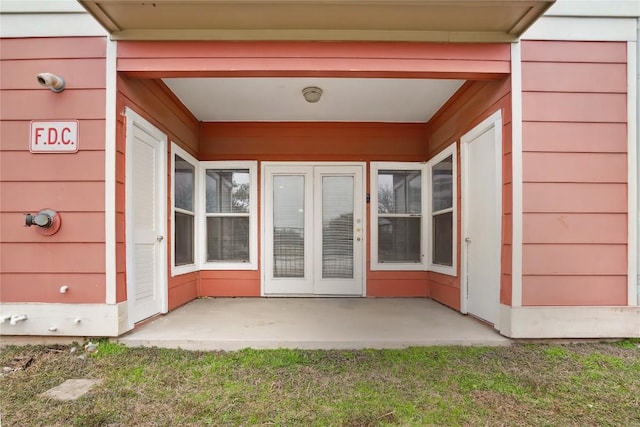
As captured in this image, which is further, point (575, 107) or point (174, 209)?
point (174, 209)

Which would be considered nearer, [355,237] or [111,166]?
[111,166]

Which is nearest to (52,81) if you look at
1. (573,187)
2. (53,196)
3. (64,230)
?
(53,196)

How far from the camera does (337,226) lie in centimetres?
442

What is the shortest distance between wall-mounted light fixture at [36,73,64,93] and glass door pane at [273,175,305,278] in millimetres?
2391

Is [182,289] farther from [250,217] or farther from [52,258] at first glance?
[52,258]

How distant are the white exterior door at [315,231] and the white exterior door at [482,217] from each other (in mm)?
1375

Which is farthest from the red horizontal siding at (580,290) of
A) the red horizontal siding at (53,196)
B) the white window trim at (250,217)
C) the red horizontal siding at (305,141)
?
the red horizontal siding at (53,196)

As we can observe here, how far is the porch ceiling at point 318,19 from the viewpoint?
7.49 feet

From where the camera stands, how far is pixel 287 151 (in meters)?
4.40

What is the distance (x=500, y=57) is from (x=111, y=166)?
3.23m

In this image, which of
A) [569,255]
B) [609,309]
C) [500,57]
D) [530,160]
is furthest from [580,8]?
[609,309]

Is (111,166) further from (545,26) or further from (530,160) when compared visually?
(545,26)

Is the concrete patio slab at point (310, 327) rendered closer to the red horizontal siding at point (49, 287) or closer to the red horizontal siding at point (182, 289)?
the red horizontal siding at point (182, 289)

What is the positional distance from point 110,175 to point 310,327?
2.07m
